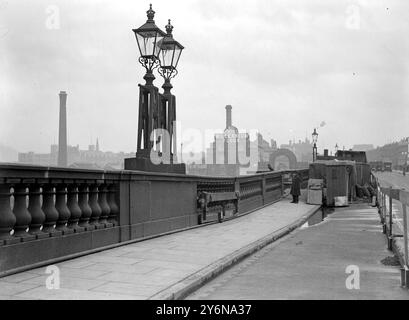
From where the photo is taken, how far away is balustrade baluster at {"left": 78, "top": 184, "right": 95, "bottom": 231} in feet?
26.9

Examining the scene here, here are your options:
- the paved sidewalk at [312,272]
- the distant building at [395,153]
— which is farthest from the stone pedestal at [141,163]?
the distant building at [395,153]

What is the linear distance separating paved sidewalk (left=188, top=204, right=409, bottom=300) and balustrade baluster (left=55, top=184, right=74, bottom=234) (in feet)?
7.76

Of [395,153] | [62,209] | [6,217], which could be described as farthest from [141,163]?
[395,153]

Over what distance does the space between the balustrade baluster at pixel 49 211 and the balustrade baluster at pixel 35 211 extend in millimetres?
167

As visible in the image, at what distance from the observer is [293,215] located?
1953 cm

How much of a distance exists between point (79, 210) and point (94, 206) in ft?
1.92

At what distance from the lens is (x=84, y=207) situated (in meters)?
8.24

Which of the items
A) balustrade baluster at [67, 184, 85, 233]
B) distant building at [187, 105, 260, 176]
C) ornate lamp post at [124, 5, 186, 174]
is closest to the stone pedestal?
ornate lamp post at [124, 5, 186, 174]

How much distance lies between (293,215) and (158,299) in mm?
14525

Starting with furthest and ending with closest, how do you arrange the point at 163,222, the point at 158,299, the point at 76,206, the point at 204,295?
the point at 163,222 → the point at 76,206 → the point at 204,295 → the point at 158,299

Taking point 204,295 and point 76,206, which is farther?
point 76,206

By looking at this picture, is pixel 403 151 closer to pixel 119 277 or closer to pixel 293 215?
pixel 293 215

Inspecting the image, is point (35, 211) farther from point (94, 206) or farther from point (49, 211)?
point (94, 206)

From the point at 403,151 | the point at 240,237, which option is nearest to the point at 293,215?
the point at 240,237
